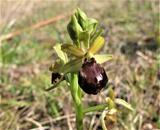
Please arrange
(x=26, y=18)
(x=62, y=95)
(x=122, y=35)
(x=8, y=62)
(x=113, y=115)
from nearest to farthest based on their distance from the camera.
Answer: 1. (x=113, y=115)
2. (x=62, y=95)
3. (x=8, y=62)
4. (x=122, y=35)
5. (x=26, y=18)

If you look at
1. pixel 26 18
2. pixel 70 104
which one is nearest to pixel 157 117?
pixel 70 104

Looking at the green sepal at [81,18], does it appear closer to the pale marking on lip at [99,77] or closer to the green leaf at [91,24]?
the green leaf at [91,24]

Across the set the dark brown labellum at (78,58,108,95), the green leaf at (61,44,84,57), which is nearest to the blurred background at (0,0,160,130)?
the dark brown labellum at (78,58,108,95)

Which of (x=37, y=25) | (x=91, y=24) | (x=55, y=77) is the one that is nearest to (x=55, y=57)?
(x=37, y=25)

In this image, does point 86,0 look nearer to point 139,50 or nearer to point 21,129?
point 139,50

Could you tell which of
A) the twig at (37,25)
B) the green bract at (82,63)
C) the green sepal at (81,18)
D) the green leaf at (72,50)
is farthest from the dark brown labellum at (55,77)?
the twig at (37,25)

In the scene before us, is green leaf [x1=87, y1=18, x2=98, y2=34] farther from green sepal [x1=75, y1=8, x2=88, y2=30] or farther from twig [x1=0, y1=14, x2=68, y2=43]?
twig [x1=0, y1=14, x2=68, y2=43]
